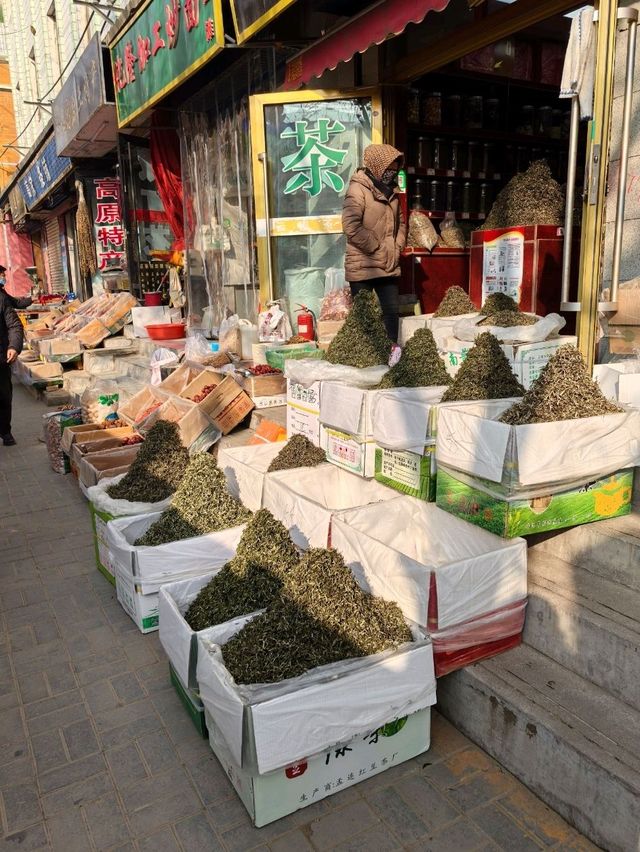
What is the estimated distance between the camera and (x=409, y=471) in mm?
3777

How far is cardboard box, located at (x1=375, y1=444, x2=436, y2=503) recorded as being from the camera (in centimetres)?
363

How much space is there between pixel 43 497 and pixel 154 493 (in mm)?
2763

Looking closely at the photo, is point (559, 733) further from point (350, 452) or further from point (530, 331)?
Answer: point (530, 331)

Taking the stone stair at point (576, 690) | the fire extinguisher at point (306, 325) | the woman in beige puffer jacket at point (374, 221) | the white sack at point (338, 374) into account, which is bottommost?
the stone stair at point (576, 690)

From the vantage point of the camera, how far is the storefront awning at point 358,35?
4812 millimetres

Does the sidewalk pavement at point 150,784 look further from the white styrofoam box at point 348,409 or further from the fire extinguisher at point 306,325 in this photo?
the fire extinguisher at point 306,325

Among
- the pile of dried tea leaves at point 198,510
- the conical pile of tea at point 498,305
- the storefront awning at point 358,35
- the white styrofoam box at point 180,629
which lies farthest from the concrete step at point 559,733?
the storefront awning at point 358,35

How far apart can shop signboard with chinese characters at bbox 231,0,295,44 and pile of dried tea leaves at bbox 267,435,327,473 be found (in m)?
4.08

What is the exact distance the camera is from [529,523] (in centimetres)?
302

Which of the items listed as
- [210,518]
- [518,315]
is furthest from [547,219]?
[210,518]

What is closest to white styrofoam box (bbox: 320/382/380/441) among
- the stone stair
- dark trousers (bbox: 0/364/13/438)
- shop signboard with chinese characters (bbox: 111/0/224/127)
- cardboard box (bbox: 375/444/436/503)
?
cardboard box (bbox: 375/444/436/503)

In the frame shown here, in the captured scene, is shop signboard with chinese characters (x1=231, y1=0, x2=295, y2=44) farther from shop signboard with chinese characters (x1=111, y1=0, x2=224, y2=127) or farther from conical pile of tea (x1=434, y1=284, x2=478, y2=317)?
conical pile of tea (x1=434, y1=284, x2=478, y2=317)

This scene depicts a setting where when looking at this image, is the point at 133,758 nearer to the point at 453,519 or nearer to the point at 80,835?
the point at 80,835

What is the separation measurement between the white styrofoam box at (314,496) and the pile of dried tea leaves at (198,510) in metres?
0.26
